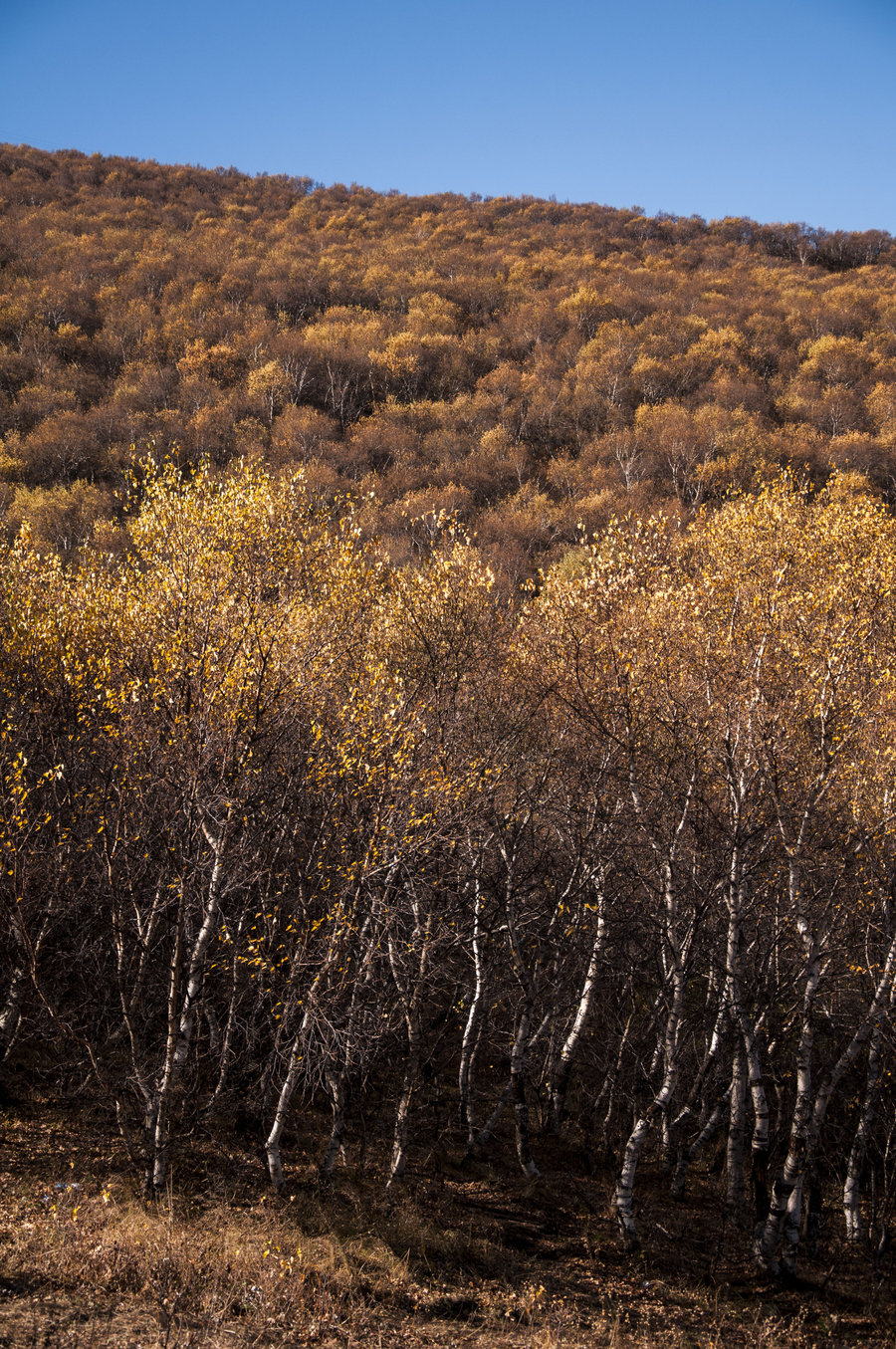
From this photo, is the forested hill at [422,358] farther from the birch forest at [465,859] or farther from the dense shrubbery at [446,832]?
the dense shrubbery at [446,832]

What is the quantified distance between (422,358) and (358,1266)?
66.3 meters

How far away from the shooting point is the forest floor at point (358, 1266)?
8523mm

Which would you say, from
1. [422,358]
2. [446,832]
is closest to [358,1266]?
[446,832]

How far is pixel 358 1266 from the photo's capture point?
10062 millimetres

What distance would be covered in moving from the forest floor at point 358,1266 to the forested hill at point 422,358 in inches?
922

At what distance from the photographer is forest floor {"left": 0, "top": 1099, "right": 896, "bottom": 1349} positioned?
852cm

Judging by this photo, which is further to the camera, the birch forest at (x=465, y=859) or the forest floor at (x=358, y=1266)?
the birch forest at (x=465, y=859)

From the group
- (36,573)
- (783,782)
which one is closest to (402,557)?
(36,573)

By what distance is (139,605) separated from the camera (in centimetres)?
1238

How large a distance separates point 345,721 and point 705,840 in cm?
606

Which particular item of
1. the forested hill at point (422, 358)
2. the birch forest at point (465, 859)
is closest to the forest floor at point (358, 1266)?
the birch forest at point (465, 859)

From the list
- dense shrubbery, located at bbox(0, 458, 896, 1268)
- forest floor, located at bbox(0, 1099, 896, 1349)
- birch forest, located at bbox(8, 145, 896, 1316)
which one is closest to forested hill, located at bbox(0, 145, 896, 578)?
birch forest, located at bbox(8, 145, 896, 1316)

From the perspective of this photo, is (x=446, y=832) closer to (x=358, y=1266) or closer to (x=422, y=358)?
(x=358, y=1266)

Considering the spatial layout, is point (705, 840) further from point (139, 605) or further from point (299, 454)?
point (299, 454)
